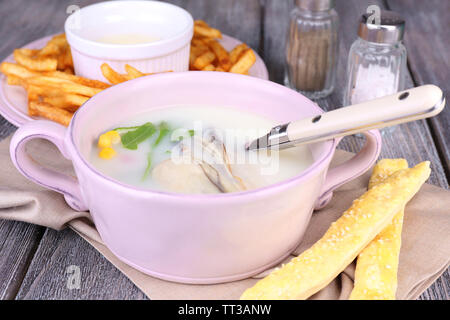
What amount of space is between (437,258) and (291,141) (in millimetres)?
395

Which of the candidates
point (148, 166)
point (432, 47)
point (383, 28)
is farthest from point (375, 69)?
point (148, 166)

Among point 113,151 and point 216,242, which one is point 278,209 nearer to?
point 216,242

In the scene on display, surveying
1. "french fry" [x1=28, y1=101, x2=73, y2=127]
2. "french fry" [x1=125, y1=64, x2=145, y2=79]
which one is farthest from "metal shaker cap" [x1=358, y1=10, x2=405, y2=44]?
"french fry" [x1=28, y1=101, x2=73, y2=127]

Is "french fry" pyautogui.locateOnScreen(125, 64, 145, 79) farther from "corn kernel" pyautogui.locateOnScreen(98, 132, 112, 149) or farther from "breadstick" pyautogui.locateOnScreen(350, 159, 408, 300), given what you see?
"breadstick" pyautogui.locateOnScreen(350, 159, 408, 300)

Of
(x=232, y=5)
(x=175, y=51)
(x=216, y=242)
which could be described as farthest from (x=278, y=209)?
(x=232, y=5)

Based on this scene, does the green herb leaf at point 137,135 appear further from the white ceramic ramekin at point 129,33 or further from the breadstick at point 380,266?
the breadstick at point 380,266

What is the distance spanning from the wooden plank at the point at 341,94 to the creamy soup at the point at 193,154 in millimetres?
405

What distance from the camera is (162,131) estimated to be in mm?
1378

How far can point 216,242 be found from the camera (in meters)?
1.06

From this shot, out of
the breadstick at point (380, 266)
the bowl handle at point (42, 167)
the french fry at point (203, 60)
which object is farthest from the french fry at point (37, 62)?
the breadstick at point (380, 266)

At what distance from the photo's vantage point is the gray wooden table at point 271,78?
47.0 inches

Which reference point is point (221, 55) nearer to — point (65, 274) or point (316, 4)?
point (316, 4)

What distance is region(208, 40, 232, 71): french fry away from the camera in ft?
6.05

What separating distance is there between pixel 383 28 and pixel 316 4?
0.28 m
